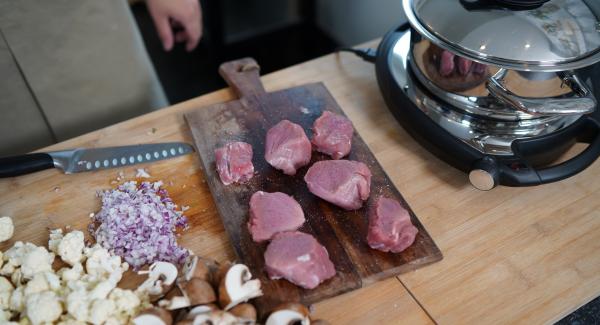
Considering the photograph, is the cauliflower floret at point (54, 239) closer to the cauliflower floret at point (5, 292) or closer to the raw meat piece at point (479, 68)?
the cauliflower floret at point (5, 292)

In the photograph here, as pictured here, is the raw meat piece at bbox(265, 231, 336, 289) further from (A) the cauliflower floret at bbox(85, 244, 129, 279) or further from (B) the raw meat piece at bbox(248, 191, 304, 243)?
(A) the cauliflower floret at bbox(85, 244, 129, 279)

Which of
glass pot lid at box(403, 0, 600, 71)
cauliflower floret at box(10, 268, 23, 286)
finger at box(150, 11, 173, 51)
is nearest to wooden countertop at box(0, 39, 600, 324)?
cauliflower floret at box(10, 268, 23, 286)

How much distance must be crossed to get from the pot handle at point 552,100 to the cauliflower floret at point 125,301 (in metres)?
0.96

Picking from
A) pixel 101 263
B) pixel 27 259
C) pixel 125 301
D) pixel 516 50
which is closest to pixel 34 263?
pixel 27 259

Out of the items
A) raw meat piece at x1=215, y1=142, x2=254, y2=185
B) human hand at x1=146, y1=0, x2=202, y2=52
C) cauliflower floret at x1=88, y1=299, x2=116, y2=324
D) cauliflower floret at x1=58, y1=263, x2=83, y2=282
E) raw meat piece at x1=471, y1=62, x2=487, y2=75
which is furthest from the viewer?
human hand at x1=146, y1=0, x2=202, y2=52

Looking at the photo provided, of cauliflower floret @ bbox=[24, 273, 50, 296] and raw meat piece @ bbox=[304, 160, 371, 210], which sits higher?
cauliflower floret @ bbox=[24, 273, 50, 296]

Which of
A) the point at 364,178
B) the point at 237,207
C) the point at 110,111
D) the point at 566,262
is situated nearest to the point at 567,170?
the point at 566,262

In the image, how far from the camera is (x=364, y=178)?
1.22 m

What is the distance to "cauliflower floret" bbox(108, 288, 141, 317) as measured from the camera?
98 cm

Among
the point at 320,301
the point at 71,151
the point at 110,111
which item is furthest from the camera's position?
the point at 110,111

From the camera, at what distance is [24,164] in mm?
1286

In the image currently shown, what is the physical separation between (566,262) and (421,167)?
43 centimetres

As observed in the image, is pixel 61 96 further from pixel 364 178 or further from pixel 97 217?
pixel 364 178

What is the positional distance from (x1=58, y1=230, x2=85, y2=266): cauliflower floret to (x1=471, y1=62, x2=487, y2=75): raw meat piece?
3.40 feet
